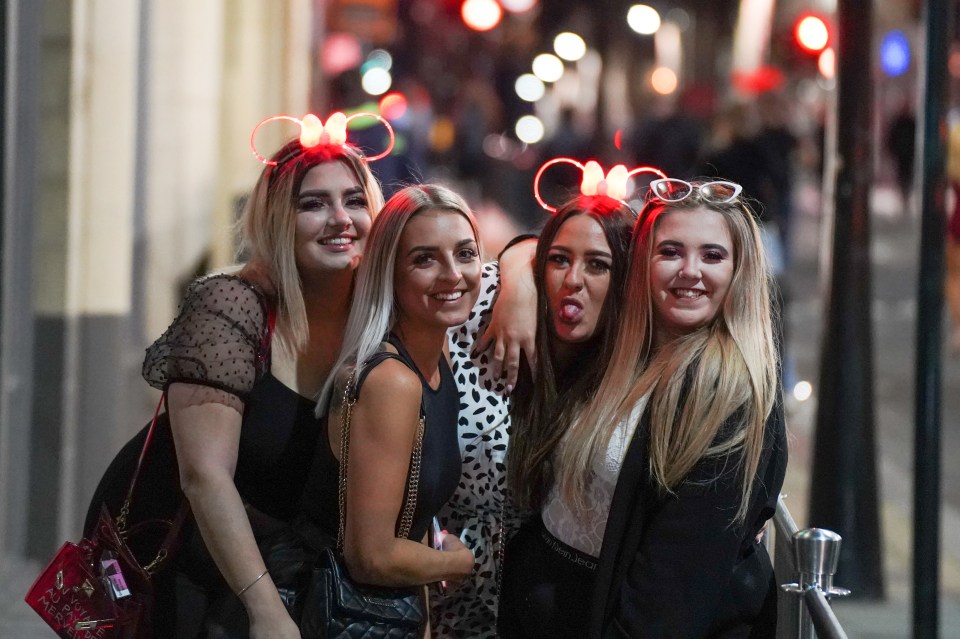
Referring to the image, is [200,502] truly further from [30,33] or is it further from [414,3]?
[414,3]

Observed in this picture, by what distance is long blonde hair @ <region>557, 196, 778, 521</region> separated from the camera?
318 cm

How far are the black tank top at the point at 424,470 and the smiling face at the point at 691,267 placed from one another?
25.4 inches

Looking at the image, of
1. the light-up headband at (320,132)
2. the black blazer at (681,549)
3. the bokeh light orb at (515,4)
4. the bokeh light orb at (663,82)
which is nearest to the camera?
the black blazer at (681,549)

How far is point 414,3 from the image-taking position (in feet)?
120

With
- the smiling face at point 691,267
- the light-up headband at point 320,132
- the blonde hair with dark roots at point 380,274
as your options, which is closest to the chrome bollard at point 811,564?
the smiling face at point 691,267

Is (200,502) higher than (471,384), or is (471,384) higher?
(471,384)

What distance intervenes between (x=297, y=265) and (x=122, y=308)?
12.6 ft

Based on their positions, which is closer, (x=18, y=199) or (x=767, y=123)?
(x=18, y=199)

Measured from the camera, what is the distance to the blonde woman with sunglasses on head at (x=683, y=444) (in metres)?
3.15

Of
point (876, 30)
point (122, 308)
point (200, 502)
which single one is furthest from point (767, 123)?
point (200, 502)

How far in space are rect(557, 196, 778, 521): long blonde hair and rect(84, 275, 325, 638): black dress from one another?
28.7 inches

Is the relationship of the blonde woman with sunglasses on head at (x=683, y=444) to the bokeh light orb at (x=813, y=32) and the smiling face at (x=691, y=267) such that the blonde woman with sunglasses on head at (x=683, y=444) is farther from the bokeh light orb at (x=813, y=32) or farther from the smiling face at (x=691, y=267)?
the bokeh light orb at (x=813, y=32)

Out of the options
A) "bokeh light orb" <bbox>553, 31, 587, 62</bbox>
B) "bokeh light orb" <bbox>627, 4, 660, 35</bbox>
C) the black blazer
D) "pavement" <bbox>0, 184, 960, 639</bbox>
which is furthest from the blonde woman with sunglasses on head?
"bokeh light orb" <bbox>553, 31, 587, 62</bbox>

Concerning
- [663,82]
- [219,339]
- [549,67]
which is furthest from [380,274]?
[663,82]
